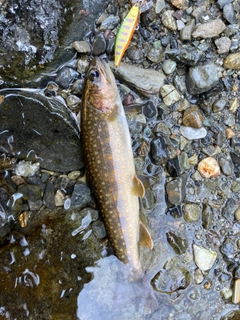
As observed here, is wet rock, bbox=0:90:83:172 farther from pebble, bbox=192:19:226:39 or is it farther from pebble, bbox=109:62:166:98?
pebble, bbox=192:19:226:39

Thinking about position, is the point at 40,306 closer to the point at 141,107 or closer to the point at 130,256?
the point at 130,256

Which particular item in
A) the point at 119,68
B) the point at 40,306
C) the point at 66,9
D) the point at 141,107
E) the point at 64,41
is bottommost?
the point at 40,306

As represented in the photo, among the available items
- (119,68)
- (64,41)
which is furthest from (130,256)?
(64,41)

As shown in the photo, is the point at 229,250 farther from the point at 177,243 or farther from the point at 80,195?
the point at 80,195

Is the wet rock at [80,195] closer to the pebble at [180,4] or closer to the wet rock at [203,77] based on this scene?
the wet rock at [203,77]

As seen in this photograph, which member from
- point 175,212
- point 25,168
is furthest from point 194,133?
point 25,168

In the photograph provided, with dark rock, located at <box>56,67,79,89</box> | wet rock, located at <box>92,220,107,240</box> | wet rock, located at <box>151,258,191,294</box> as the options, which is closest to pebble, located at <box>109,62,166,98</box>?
dark rock, located at <box>56,67,79,89</box>
